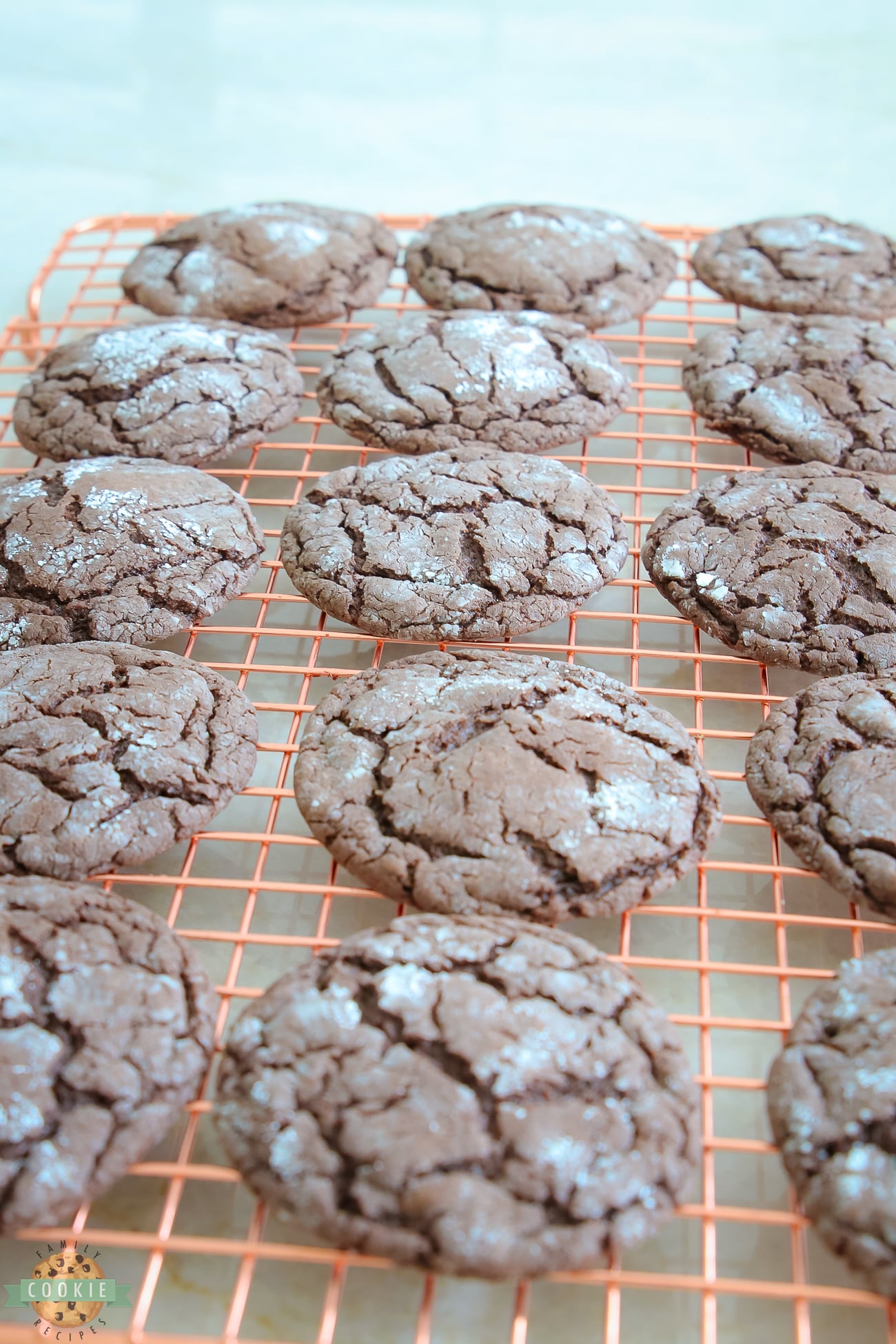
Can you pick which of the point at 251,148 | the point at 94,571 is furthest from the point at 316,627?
the point at 251,148

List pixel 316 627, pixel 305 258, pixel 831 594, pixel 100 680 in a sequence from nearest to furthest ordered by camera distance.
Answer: pixel 100 680
pixel 831 594
pixel 316 627
pixel 305 258

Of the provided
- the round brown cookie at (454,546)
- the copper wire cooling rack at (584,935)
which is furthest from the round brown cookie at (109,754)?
the round brown cookie at (454,546)

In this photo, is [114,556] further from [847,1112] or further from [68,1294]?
[847,1112]

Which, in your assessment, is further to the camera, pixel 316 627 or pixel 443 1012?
pixel 316 627

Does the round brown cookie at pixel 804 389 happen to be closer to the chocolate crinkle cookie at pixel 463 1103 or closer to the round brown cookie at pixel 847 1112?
the round brown cookie at pixel 847 1112

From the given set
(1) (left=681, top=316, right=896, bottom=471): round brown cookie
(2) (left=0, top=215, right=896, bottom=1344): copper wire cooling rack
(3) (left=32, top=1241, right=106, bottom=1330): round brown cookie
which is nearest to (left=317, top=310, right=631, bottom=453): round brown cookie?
(2) (left=0, top=215, right=896, bottom=1344): copper wire cooling rack

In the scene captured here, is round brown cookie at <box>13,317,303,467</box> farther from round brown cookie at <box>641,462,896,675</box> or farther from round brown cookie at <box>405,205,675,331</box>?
round brown cookie at <box>641,462,896,675</box>

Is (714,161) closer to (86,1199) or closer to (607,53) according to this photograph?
(607,53)

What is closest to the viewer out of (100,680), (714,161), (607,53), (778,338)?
(100,680)
